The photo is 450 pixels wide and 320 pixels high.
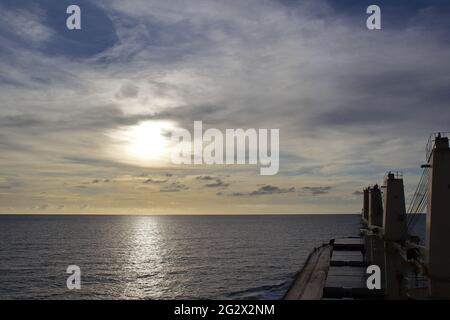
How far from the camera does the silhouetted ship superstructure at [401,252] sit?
2498 centimetres

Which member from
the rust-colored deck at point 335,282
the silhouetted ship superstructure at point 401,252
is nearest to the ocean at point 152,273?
the rust-colored deck at point 335,282

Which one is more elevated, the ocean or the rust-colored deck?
the rust-colored deck

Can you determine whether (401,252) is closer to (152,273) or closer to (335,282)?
(335,282)

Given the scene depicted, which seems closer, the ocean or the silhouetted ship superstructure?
the silhouetted ship superstructure

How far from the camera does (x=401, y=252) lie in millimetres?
37625

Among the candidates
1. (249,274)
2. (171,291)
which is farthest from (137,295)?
(249,274)

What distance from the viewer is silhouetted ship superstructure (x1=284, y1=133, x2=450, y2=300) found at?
2498 centimetres

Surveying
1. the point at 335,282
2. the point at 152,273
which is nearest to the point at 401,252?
the point at 335,282

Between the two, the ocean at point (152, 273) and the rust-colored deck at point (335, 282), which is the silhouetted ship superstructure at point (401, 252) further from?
the ocean at point (152, 273)

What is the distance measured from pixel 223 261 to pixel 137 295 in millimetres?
48992

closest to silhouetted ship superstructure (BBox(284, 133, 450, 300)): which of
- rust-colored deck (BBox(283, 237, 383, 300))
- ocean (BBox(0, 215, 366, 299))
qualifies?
rust-colored deck (BBox(283, 237, 383, 300))

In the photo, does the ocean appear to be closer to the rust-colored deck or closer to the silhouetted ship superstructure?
the rust-colored deck

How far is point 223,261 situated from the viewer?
123 m
